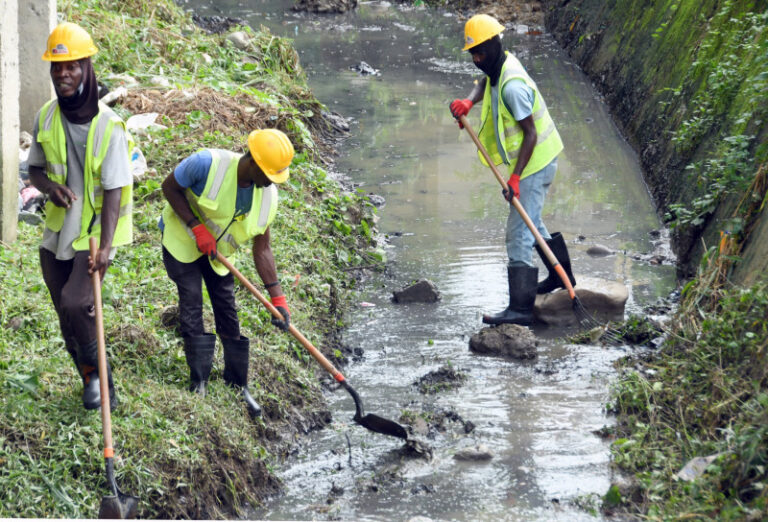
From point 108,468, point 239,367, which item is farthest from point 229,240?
point 108,468

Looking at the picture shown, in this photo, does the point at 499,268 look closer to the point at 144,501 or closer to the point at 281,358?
the point at 281,358

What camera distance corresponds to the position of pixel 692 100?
29.2 ft

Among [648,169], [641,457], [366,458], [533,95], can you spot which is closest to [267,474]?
[366,458]

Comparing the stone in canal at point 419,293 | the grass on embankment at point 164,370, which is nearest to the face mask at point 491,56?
the stone in canal at point 419,293

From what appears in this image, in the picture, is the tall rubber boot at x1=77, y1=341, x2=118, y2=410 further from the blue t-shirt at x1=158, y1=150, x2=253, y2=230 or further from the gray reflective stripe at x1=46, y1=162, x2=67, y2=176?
the blue t-shirt at x1=158, y1=150, x2=253, y2=230

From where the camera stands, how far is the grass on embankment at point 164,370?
4273mm

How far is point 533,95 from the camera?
658cm

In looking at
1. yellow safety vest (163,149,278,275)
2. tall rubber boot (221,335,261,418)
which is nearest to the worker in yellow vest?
yellow safety vest (163,149,278,275)

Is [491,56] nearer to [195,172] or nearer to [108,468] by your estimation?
[195,172]

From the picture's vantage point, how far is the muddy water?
4.84m

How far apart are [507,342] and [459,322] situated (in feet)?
2.10

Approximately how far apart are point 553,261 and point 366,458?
236 cm

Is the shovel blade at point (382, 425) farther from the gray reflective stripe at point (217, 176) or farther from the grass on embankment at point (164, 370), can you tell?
the gray reflective stripe at point (217, 176)

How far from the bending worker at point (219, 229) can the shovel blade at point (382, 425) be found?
628 mm
